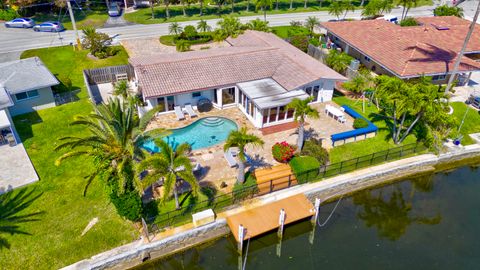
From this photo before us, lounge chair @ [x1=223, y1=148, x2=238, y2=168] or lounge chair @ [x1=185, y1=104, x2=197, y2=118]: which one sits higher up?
lounge chair @ [x1=185, y1=104, x2=197, y2=118]

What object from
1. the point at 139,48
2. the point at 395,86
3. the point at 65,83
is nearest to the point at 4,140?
the point at 65,83

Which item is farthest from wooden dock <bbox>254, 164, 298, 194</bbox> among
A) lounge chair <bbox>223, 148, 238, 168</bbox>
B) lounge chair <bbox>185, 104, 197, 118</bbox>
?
lounge chair <bbox>185, 104, 197, 118</bbox>

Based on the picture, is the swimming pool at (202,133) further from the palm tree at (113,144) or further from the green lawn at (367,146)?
the green lawn at (367,146)

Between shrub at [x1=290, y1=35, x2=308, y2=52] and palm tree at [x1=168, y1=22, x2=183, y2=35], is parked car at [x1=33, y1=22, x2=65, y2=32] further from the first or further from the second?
shrub at [x1=290, y1=35, x2=308, y2=52]

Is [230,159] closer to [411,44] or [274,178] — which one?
[274,178]

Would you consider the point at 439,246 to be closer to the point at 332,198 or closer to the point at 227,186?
the point at 332,198

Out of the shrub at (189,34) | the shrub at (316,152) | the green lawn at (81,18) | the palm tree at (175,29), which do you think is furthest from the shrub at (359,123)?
the green lawn at (81,18)
